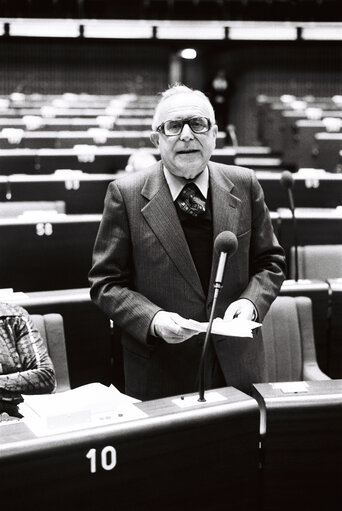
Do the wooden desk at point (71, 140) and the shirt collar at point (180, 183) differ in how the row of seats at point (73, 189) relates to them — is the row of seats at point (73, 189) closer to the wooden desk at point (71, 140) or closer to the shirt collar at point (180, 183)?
the wooden desk at point (71, 140)

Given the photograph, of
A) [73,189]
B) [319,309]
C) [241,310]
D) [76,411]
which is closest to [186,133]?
[241,310]

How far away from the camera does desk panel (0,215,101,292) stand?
311cm

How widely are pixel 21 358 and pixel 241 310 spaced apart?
0.70 meters

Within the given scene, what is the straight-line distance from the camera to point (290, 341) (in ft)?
8.50

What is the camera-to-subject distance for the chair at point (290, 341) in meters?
2.56

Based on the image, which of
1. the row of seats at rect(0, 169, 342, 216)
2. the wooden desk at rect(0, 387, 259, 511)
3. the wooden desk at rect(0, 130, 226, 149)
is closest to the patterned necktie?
the wooden desk at rect(0, 387, 259, 511)

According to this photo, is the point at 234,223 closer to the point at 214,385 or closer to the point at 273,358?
the point at 214,385

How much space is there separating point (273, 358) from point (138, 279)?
1030 mm

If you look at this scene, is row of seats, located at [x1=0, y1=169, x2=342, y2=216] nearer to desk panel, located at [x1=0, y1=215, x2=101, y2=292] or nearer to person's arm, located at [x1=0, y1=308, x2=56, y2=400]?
desk panel, located at [x1=0, y1=215, x2=101, y2=292]

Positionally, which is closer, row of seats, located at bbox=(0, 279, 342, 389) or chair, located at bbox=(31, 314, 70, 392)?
chair, located at bbox=(31, 314, 70, 392)

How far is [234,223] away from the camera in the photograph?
167cm

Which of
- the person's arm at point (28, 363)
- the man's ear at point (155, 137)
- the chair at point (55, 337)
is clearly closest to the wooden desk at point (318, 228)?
the chair at point (55, 337)

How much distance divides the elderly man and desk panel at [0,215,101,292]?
148cm

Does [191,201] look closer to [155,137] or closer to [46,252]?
[155,137]
